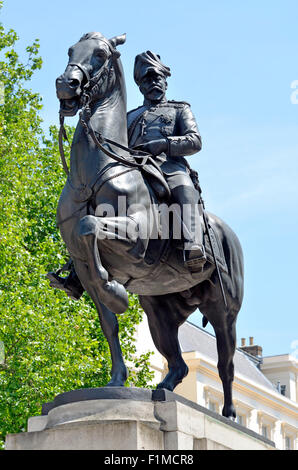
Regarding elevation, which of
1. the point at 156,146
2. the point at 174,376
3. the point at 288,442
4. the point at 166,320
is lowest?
the point at 174,376

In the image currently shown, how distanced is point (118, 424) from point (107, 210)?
6.38 ft

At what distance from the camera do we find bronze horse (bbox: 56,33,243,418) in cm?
887

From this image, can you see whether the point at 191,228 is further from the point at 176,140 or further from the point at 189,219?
the point at 176,140

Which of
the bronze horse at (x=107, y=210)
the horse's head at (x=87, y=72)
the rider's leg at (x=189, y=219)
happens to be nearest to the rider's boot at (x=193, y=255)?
the rider's leg at (x=189, y=219)

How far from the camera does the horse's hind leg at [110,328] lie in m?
8.93

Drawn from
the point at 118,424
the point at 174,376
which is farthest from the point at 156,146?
the point at 118,424

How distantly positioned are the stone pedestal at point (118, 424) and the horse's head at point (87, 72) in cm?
261

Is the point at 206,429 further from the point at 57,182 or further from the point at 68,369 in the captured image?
the point at 57,182

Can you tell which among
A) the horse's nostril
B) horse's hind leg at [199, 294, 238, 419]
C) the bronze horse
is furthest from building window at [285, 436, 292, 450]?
the horse's nostril

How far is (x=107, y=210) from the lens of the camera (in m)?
9.04

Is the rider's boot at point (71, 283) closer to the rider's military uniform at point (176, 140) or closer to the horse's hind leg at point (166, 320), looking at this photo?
the horse's hind leg at point (166, 320)

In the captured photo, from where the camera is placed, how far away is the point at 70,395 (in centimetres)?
873

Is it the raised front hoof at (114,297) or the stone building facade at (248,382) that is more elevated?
the stone building facade at (248,382)
